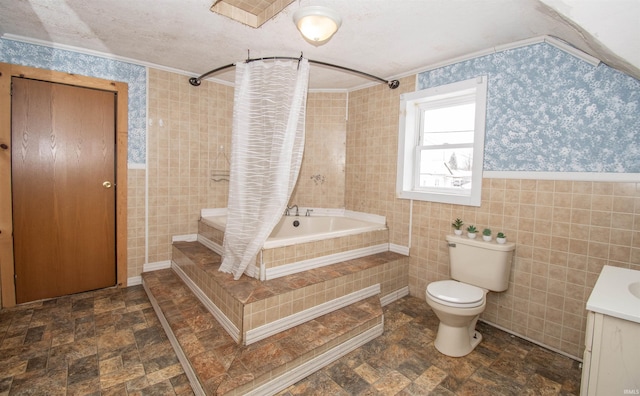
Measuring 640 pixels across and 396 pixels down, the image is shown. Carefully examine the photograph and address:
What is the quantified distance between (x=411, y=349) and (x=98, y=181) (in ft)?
10.4

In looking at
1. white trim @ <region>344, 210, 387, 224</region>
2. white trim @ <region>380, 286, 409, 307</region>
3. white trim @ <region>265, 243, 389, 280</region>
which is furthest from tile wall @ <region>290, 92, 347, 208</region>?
white trim @ <region>380, 286, 409, 307</region>

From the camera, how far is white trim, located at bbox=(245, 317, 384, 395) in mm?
1706

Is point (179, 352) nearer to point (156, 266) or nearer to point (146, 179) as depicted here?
point (156, 266)

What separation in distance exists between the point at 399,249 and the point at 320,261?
98 cm

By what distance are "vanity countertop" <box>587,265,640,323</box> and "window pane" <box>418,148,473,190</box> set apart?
1.44 m

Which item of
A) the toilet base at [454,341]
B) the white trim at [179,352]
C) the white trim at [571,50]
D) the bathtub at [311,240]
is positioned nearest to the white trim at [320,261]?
the bathtub at [311,240]

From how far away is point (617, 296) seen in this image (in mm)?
1187

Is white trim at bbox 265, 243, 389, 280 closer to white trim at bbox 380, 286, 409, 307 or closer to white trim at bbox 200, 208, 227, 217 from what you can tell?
white trim at bbox 380, 286, 409, 307

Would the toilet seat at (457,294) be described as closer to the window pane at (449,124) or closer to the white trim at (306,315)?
the white trim at (306,315)

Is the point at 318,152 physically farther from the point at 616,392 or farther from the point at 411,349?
the point at 616,392

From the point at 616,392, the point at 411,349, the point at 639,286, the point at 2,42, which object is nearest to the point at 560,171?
the point at 639,286

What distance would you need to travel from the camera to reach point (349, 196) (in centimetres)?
370

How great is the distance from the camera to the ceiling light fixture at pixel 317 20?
1832 mm

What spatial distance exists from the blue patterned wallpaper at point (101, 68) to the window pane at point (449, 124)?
9.69 feet
